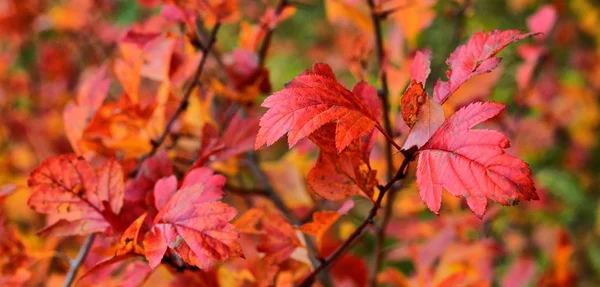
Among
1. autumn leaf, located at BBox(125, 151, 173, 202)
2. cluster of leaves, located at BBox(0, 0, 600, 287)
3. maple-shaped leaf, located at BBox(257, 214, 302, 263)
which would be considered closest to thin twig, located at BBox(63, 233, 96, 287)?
cluster of leaves, located at BBox(0, 0, 600, 287)

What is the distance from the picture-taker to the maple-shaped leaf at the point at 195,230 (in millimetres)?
573

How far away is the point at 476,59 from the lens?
0.57 m

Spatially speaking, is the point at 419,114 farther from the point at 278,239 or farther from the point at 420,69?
the point at 278,239

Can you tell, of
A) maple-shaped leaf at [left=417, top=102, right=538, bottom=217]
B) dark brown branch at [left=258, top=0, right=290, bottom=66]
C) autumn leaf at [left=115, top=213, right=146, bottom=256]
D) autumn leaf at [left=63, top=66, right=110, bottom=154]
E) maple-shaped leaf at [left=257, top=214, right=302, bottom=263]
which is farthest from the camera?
dark brown branch at [left=258, top=0, right=290, bottom=66]

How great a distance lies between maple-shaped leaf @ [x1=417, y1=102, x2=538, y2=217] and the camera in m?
0.48

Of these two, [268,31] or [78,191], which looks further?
[268,31]

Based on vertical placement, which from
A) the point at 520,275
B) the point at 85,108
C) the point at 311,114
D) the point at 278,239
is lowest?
the point at 520,275

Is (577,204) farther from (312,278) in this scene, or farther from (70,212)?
(70,212)

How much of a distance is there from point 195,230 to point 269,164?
0.65 m

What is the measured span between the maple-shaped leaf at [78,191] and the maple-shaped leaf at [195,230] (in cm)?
9

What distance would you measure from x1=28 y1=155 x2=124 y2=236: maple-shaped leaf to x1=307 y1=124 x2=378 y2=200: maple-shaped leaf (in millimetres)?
220

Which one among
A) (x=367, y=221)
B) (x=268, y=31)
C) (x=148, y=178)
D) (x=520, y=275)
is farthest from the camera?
(x=520, y=275)

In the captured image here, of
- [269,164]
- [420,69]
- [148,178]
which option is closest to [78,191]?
[148,178]

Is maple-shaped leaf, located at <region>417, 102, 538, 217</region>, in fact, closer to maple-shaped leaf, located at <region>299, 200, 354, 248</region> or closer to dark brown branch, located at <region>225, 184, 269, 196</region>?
maple-shaped leaf, located at <region>299, 200, 354, 248</region>
